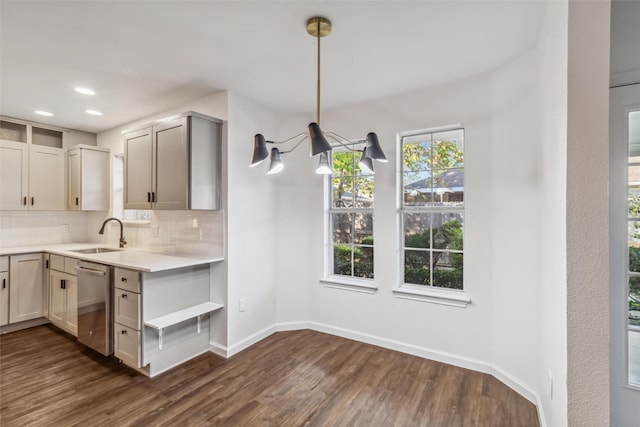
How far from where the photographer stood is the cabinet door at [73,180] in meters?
3.95

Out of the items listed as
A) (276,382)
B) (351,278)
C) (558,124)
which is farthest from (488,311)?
(276,382)

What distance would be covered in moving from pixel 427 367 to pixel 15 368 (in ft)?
11.9

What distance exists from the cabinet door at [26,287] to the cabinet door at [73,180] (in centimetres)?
78

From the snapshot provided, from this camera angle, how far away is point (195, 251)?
3055 mm

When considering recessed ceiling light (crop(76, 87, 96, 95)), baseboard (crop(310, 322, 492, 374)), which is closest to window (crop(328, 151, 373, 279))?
baseboard (crop(310, 322, 492, 374))

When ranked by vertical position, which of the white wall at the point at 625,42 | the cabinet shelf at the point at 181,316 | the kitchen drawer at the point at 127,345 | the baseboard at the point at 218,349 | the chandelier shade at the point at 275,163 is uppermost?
the white wall at the point at 625,42

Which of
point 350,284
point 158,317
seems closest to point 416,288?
point 350,284

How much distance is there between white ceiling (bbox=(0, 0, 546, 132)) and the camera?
5.70 feet

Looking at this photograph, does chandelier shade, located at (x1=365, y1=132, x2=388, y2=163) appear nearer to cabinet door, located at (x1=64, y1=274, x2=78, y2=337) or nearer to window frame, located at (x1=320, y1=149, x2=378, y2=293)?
window frame, located at (x1=320, y1=149, x2=378, y2=293)

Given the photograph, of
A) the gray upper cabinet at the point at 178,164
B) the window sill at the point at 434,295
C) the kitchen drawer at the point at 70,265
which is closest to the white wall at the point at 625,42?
the window sill at the point at 434,295

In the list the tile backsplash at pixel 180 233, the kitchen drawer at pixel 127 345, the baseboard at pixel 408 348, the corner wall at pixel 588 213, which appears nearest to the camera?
the corner wall at pixel 588 213

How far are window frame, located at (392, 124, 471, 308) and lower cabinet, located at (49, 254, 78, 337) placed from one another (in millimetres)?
3362

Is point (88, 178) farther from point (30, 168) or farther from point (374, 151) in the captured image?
point (374, 151)

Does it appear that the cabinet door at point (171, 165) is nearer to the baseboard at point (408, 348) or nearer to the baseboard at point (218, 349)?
the baseboard at point (218, 349)
